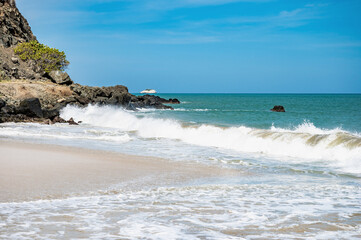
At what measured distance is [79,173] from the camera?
30.1 ft

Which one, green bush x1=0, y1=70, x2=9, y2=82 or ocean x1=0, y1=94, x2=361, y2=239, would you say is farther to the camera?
green bush x1=0, y1=70, x2=9, y2=82

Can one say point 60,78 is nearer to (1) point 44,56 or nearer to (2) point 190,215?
(1) point 44,56

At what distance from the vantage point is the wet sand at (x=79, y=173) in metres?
7.25

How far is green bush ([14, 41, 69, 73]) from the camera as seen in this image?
60344mm

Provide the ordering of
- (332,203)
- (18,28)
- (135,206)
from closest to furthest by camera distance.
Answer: (135,206) → (332,203) → (18,28)

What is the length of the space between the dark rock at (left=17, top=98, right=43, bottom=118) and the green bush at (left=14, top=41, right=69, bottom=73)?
33.0 meters

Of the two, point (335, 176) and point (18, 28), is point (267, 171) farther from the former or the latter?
point (18, 28)

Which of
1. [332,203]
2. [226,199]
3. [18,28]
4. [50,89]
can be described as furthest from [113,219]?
[18,28]

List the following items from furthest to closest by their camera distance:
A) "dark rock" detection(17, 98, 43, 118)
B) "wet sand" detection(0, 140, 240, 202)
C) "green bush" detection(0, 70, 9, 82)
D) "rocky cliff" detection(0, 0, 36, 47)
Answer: "rocky cliff" detection(0, 0, 36, 47) < "green bush" detection(0, 70, 9, 82) < "dark rock" detection(17, 98, 43, 118) < "wet sand" detection(0, 140, 240, 202)

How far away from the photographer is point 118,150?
14.5 m

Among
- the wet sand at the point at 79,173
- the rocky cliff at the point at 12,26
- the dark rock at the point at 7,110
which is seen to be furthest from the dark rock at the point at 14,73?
the wet sand at the point at 79,173

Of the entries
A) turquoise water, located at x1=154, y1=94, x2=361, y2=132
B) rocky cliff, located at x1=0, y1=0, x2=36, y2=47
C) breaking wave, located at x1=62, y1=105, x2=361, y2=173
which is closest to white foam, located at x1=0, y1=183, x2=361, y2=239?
breaking wave, located at x1=62, y1=105, x2=361, y2=173

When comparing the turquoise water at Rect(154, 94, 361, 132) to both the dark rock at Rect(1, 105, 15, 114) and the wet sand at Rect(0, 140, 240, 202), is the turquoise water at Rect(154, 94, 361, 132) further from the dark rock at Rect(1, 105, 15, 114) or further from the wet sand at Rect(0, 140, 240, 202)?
the wet sand at Rect(0, 140, 240, 202)

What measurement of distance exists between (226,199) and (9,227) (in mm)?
3582
